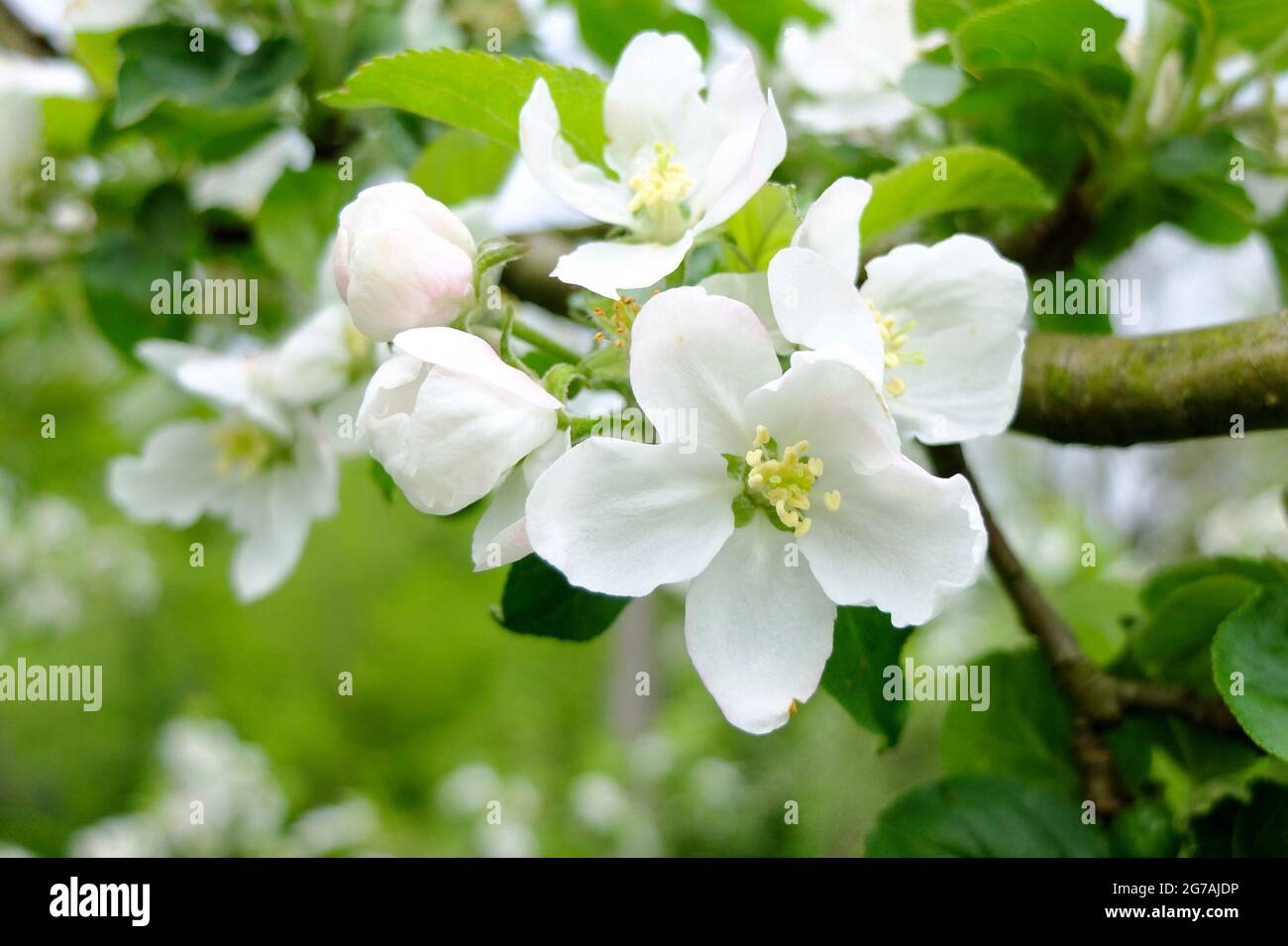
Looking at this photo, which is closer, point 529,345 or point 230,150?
point 529,345

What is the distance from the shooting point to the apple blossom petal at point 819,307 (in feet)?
1.36

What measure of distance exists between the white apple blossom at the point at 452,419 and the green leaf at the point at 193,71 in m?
0.47

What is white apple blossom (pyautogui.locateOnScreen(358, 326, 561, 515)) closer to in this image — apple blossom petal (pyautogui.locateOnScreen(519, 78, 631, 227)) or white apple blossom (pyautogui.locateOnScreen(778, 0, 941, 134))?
apple blossom petal (pyautogui.locateOnScreen(519, 78, 631, 227))

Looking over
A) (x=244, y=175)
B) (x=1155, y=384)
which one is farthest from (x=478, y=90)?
(x=244, y=175)

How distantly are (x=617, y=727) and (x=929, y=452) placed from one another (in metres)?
→ 4.11

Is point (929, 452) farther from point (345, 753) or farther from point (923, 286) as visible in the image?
point (345, 753)

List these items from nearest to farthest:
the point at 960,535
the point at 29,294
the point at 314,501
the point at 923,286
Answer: the point at 960,535 → the point at 923,286 → the point at 314,501 → the point at 29,294

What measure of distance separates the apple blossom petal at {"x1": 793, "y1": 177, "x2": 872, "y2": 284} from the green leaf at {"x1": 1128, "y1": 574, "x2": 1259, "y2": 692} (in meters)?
0.36

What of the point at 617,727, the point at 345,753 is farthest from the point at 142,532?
the point at 617,727

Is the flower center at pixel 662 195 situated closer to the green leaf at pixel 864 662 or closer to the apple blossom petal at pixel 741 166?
the apple blossom petal at pixel 741 166

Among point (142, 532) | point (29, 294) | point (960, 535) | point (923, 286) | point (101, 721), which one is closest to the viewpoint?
point (960, 535)

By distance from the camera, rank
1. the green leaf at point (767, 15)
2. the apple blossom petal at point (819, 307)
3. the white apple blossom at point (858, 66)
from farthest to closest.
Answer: the green leaf at point (767, 15) → the white apple blossom at point (858, 66) → the apple blossom petal at point (819, 307)

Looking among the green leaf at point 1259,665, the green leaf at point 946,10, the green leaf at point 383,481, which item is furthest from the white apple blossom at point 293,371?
the green leaf at point 1259,665
